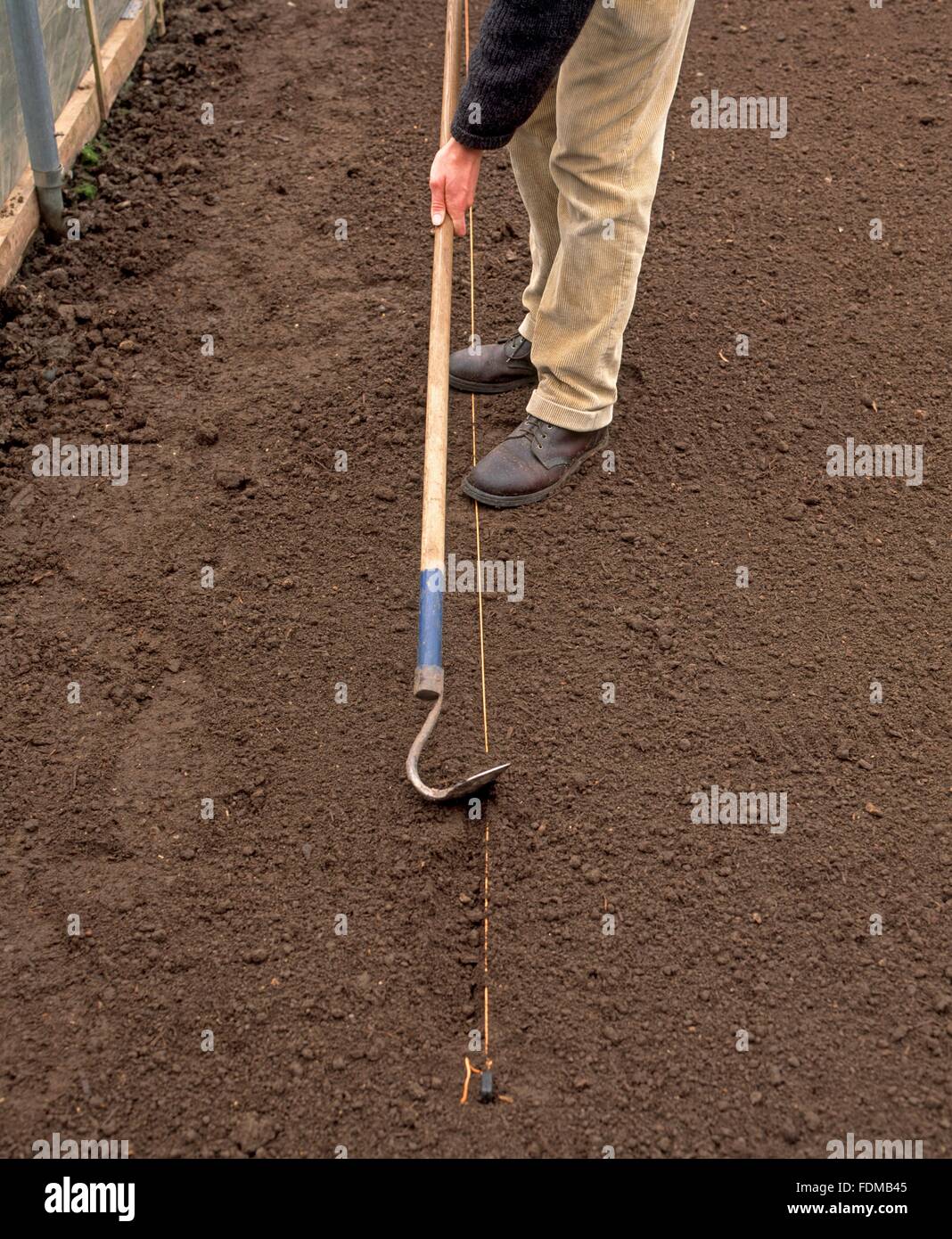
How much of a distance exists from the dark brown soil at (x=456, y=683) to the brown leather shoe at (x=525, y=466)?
7 cm

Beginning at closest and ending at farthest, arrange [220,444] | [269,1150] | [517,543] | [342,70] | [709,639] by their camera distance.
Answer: [269,1150], [709,639], [517,543], [220,444], [342,70]

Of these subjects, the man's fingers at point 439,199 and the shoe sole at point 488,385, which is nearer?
the man's fingers at point 439,199

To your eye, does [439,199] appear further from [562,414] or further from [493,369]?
[493,369]

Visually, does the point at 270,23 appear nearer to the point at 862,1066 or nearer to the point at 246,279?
the point at 246,279

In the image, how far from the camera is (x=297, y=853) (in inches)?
104

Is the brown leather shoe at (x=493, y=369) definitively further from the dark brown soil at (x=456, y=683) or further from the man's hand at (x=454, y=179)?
the man's hand at (x=454, y=179)

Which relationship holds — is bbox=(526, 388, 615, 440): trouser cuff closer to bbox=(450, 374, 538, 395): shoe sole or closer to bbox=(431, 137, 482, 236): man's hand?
bbox=(450, 374, 538, 395): shoe sole

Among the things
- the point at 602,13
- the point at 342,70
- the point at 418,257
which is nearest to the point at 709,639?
the point at 602,13

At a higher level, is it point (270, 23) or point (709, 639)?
point (270, 23)

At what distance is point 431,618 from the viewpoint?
2582mm

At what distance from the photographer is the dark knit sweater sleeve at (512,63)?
2.49 meters

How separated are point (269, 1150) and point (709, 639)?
61.9 inches

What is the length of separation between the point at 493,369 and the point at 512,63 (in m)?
1.16

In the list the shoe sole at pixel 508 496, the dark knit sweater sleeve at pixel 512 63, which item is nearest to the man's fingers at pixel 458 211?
the dark knit sweater sleeve at pixel 512 63
